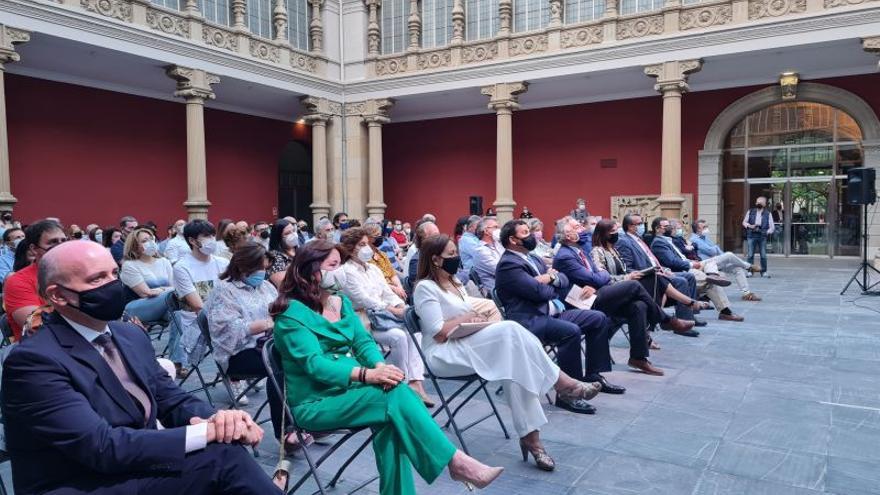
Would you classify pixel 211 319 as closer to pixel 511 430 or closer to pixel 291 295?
pixel 291 295

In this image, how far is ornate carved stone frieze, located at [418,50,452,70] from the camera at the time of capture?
1822cm

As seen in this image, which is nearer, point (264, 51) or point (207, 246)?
point (207, 246)

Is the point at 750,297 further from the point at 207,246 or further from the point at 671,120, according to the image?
the point at 207,246

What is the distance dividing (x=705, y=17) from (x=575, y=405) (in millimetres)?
13160

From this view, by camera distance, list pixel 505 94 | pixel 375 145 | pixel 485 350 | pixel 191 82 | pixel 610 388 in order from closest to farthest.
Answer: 1. pixel 485 350
2. pixel 610 388
3. pixel 191 82
4. pixel 505 94
5. pixel 375 145

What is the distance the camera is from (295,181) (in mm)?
22594

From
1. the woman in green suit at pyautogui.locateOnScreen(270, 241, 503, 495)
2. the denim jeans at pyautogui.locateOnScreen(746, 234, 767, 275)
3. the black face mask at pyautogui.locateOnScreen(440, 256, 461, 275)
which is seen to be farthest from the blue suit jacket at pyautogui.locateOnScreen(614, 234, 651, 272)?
the denim jeans at pyautogui.locateOnScreen(746, 234, 767, 275)

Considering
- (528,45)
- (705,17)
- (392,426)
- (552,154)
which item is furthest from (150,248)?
(552,154)

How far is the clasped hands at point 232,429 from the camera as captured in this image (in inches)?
85.6

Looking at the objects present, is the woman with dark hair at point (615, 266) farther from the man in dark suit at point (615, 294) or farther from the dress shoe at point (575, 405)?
the dress shoe at point (575, 405)

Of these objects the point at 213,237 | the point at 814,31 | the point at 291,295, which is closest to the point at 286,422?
the point at 291,295

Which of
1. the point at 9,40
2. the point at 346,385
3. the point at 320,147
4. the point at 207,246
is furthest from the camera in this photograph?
the point at 320,147

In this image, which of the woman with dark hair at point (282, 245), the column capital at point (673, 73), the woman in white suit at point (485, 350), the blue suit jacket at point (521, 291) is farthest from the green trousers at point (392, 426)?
the column capital at point (673, 73)

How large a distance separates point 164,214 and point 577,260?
1514 centimetres
